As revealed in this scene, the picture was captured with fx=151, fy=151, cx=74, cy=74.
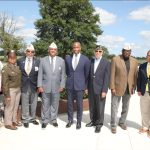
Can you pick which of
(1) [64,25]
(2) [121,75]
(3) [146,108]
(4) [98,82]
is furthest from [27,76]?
(1) [64,25]

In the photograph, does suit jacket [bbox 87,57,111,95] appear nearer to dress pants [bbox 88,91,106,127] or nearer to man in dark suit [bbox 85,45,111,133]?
man in dark suit [bbox 85,45,111,133]

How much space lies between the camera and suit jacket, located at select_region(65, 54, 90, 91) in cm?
399

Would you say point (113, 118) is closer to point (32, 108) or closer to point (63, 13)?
point (32, 108)

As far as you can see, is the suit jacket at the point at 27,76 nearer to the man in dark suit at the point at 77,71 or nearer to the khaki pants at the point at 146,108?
the man in dark suit at the point at 77,71

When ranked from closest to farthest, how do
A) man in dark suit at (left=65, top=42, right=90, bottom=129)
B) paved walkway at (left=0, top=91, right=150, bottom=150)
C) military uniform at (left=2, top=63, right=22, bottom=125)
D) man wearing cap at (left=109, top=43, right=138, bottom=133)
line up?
paved walkway at (left=0, top=91, right=150, bottom=150), military uniform at (left=2, top=63, right=22, bottom=125), man wearing cap at (left=109, top=43, right=138, bottom=133), man in dark suit at (left=65, top=42, right=90, bottom=129)

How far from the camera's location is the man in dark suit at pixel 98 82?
3854 mm

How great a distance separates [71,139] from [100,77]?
167 centimetres

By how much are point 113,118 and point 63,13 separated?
2417cm

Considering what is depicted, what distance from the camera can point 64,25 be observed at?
24.7 meters

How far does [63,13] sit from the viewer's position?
82.4 ft

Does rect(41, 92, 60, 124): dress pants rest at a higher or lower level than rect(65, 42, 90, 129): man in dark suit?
lower

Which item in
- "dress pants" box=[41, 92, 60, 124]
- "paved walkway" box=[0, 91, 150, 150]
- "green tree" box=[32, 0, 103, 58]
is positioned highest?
"green tree" box=[32, 0, 103, 58]

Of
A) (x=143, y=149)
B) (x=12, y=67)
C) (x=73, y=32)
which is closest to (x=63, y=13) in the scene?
(x=73, y=32)

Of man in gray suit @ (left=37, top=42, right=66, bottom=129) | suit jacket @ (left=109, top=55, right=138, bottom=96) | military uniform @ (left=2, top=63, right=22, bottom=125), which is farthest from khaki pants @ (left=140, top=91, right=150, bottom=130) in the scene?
military uniform @ (left=2, top=63, right=22, bottom=125)
